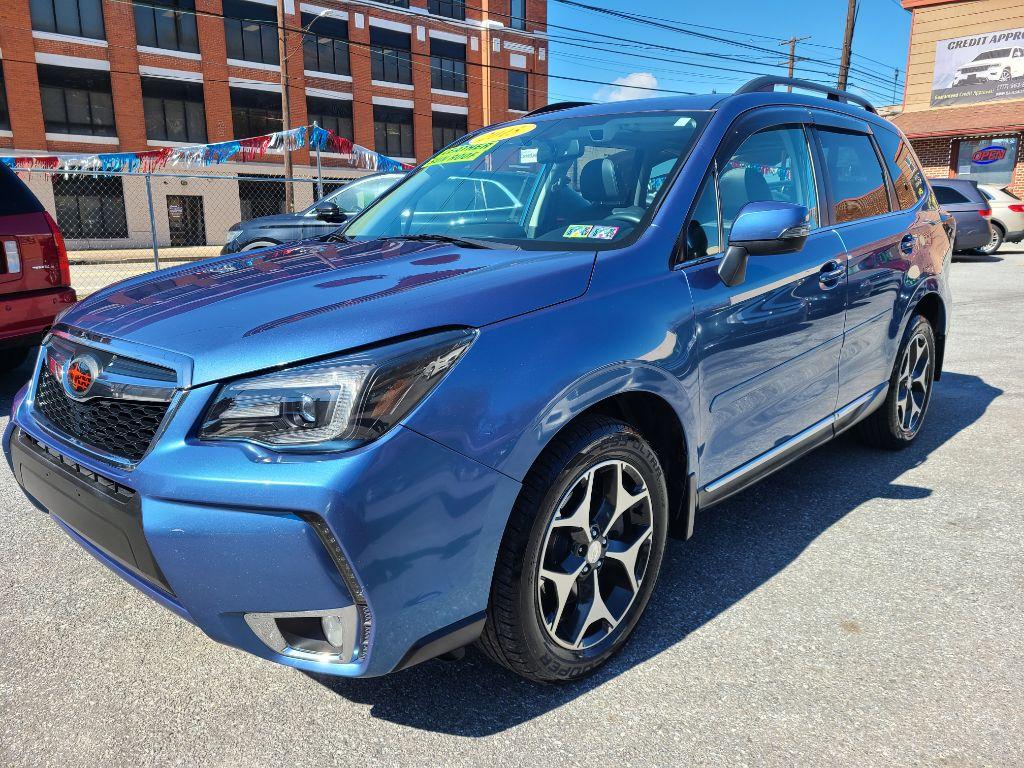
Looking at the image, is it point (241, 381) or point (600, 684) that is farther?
point (600, 684)

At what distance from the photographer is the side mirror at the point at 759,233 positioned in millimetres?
2477

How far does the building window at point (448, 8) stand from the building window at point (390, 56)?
2.62 m

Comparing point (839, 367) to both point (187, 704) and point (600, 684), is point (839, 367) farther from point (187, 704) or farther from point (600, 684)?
point (187, 704)

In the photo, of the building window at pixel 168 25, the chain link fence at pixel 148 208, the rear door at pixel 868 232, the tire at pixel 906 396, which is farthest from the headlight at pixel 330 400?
the building window at pixel 168 25

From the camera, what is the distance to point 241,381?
5.76 feet

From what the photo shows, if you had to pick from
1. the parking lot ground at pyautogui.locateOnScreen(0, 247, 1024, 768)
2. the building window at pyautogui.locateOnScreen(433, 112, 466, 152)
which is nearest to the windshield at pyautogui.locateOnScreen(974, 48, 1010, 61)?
the parking lot ground at pyautogui.locateOnScreen(0, 247, 1024, 768)

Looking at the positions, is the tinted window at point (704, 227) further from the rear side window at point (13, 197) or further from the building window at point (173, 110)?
the building window at point (173, 110)

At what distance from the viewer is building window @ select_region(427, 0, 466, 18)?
136ft

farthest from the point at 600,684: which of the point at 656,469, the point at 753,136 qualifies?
the point at 753,136

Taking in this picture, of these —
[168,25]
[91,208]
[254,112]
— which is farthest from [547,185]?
[254,112]

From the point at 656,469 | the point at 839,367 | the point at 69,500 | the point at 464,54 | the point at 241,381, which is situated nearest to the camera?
the point at 241,381

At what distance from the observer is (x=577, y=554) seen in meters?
2.20

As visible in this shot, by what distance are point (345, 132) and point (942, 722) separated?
4018 cm

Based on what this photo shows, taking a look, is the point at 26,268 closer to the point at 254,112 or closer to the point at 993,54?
the point at 993,54
